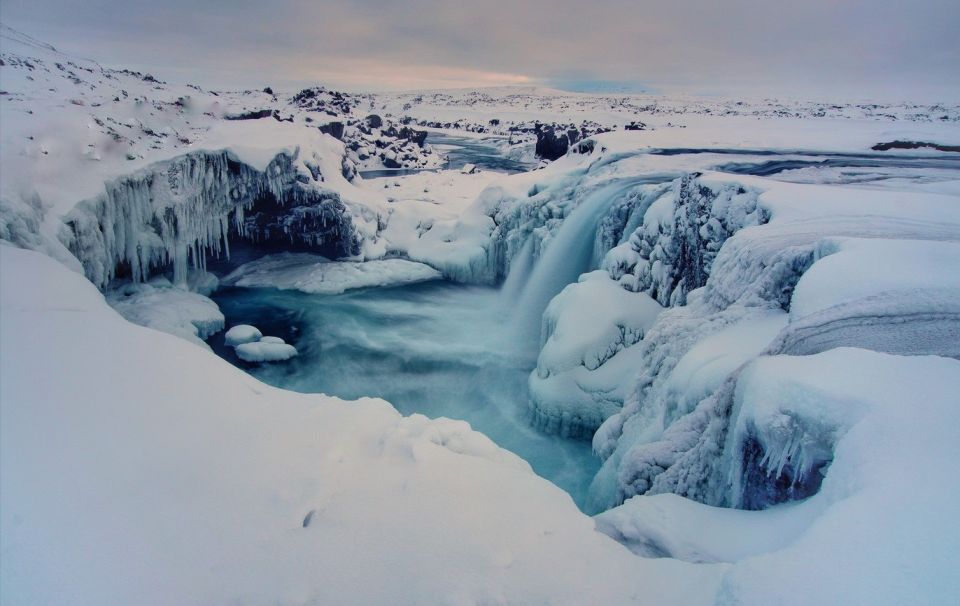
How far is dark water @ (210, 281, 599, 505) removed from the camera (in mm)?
9531

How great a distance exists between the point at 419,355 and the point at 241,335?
4.52 meters

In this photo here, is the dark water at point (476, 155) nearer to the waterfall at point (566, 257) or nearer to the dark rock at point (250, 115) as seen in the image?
the dark rock at point (250, 115)

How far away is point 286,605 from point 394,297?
14187 millimetres

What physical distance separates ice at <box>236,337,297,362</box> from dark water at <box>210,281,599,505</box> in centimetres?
23

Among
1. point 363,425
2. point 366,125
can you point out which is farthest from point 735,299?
point 366,125

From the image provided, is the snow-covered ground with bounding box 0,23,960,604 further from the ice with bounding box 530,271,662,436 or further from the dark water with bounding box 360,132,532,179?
the dark water with bounding box 360,132,532,179

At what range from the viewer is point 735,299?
5.81 metres

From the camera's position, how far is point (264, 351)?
40.7 feet

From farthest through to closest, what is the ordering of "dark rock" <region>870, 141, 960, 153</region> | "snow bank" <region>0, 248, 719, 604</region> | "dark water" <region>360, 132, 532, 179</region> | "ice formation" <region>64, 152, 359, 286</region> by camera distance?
"dark water" <region>360, 132, 532, 179</region> < "dark rock" <region>870, 141, 960, 153</region> < "ice formation" <region>64, 152, 359, 286</region> < "snow bank" <region>0, 248, 719, 604</region>

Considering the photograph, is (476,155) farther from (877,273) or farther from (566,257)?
(877,273)

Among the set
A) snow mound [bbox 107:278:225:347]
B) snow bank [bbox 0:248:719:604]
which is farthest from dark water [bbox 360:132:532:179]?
snow bank [bbox 0:248:719:604]

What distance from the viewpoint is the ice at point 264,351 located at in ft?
40.5

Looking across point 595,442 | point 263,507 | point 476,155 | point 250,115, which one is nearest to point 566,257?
point 595,442

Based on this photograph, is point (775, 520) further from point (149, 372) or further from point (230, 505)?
point (149, 372)
